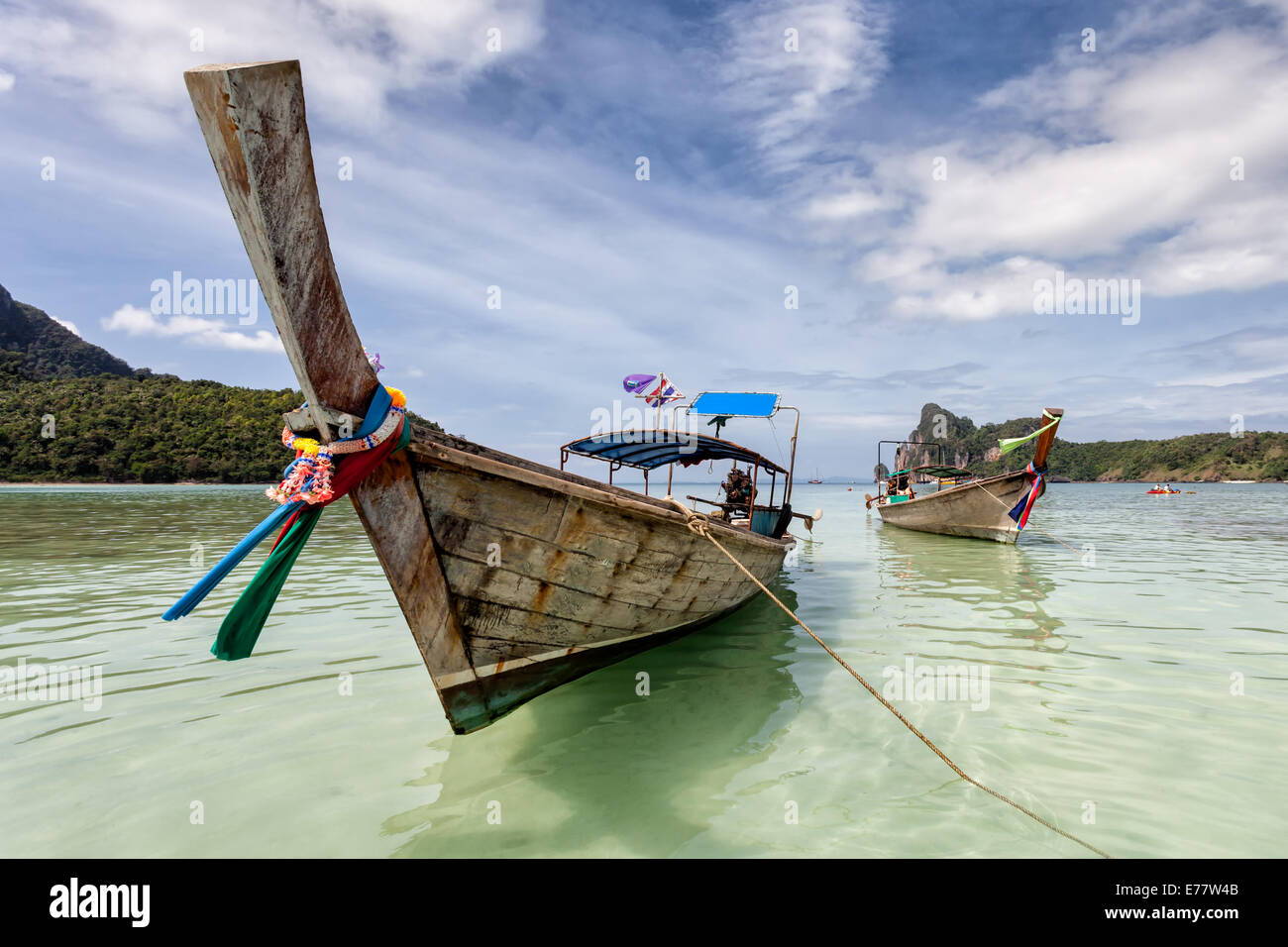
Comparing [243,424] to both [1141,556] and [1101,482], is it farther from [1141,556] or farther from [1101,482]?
[1101,482]

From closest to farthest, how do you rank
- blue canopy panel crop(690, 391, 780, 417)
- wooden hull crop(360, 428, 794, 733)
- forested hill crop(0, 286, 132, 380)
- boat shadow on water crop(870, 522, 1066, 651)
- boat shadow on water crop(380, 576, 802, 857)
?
boat shadow on water crop(380, 576, 802, 857) < wooden hull crop(360, 428, 794, 733) < boat shadow on water crop(870, 522, 1066, 651) < blue canopy panel crop(690, 391, 780, 417) < forested hill crop(0, 286, 132, 380)

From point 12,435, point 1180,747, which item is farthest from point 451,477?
point 12,435

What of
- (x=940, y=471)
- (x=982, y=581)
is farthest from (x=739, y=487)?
(x=940, y=471)

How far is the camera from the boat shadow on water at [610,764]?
325cm

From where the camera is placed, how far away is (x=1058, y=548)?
51.9ft

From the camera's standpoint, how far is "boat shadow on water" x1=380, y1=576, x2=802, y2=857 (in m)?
3.25

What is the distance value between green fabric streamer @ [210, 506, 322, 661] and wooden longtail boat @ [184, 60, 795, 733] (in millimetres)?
352

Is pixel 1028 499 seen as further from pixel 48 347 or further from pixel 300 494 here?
pixel 48 347

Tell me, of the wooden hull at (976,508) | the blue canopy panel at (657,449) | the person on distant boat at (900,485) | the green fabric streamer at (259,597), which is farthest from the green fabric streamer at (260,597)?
the person on distant boat at (900,485)

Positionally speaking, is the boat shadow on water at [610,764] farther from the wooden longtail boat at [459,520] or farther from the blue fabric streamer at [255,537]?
the blue fabric streamer at [255,537]

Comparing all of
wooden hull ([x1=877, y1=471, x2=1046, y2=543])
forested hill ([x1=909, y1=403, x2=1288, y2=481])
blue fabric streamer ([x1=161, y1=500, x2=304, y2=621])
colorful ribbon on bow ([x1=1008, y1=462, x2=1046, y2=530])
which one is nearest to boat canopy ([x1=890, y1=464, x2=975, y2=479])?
wooden hull ([x1=877, y1=471, x2=1046, y2=543])

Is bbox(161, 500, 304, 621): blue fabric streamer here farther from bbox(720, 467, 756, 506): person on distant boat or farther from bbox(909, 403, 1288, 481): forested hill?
bbox(909, 403, 1288, 481): forested hill

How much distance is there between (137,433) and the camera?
57.9 metres

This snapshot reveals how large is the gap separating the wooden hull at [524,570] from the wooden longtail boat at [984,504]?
14227 millimetres
